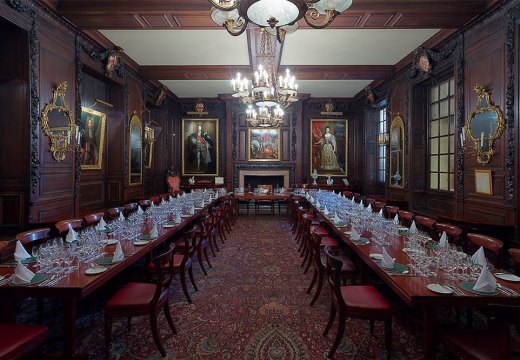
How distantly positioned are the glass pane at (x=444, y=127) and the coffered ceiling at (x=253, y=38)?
1.82 m

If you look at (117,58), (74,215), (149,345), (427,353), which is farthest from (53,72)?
(427,353)

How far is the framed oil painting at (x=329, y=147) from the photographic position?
12.3 meters

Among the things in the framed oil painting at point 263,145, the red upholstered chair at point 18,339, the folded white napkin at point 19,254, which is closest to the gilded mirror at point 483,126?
the red upholstered chair at point 18,339

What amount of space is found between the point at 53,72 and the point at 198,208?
144 inches

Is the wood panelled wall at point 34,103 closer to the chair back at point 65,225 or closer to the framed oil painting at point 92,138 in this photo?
the framed oil painting at point 92,138

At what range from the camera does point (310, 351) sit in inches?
107

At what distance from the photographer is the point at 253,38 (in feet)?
20.7

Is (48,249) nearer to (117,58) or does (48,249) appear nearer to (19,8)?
(19,8)

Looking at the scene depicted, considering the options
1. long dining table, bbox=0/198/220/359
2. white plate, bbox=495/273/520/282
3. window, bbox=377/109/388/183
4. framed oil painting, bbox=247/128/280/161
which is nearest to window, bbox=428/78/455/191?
window, bbox=377/109/388/183

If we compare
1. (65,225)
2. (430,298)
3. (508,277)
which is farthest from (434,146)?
(65,225)

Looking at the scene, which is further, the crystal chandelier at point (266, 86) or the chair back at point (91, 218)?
the crystal chandelier at point (266, 86)

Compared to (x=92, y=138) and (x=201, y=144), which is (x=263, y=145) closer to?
(x=201, y=144)

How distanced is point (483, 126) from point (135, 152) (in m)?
8.30

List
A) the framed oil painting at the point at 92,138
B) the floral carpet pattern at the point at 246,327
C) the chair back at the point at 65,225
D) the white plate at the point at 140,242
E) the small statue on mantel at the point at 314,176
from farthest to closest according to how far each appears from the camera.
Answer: the small statue on mantel at the point at 314,176 < the framed oil painting at the point at 92,138 < the chair back at the point at 65,225 < the white plate at the point at 140,242 < the floral carpet pattern at the point at 246,327
